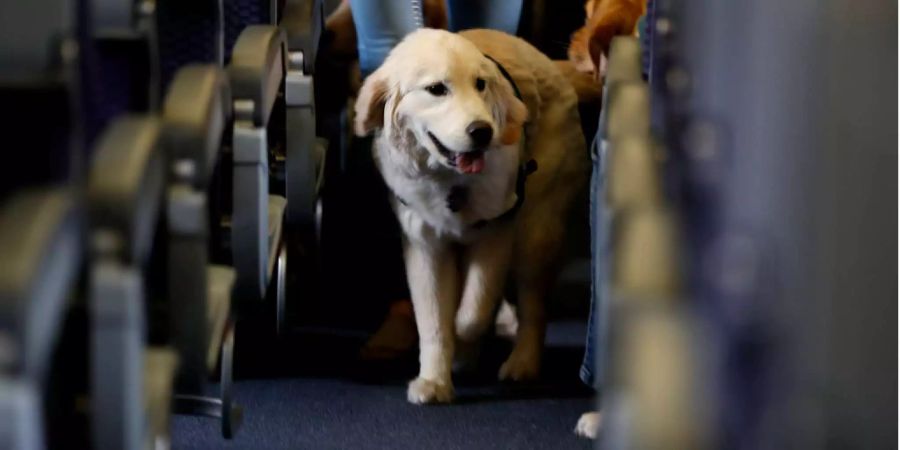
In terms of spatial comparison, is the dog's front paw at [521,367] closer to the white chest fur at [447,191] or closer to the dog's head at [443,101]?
the white chest fur at [447,191]

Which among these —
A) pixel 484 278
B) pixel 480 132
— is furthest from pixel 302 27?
pixel 484 278

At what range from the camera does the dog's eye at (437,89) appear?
2764 mm

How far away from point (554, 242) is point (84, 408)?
1.63 metres

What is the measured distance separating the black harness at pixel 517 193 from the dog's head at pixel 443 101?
5 cm

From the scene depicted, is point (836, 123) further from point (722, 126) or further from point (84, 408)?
point (84, 408)

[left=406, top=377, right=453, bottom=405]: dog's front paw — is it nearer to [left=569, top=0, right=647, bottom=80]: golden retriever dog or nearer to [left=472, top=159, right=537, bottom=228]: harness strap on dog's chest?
[left=472, top=159, right=537, bottom=228]: harness strap on dog's chest

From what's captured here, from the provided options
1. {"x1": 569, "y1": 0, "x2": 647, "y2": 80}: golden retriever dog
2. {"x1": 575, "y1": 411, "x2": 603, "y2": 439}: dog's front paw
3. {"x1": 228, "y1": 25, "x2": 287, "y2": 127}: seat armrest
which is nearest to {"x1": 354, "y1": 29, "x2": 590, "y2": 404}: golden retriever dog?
{"x1": 569, "y1": 0, "x2": 647, "y2": 80}: golden retriever dog

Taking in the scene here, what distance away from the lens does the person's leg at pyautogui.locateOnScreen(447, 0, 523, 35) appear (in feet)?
10.5

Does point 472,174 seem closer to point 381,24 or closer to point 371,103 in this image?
point 371,103

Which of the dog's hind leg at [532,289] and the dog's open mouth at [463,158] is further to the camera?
the dog's hind leg at [532,289]

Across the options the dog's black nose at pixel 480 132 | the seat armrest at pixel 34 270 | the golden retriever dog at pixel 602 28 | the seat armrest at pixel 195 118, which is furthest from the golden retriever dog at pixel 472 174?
the seat armrest at pixel 34 270

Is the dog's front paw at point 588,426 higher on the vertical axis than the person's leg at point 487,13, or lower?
lower

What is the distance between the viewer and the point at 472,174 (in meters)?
2.83

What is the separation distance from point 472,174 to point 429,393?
459mm
